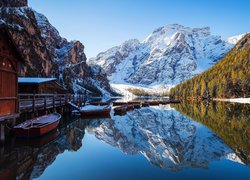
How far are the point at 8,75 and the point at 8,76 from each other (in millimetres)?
83

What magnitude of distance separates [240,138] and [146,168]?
12.2 m

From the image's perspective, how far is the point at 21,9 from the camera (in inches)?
4948

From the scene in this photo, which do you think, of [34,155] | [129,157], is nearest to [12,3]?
[34,155]

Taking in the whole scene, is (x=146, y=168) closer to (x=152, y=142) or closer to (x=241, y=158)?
(x=241, y=158)

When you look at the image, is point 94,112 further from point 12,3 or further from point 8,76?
point 12,3

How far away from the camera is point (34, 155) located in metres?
17.8

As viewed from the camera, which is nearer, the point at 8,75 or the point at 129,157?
the point at 129,157

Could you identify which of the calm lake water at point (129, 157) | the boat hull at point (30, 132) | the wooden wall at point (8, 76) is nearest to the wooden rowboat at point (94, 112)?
the calm lake water at point (129, 157)

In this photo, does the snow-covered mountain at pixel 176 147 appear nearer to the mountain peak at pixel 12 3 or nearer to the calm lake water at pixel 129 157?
the calm lake water at pixel 129 157

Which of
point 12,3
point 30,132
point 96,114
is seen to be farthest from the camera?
point 12,3

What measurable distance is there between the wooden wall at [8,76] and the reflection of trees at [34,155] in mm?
3351

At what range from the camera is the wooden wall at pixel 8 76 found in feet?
68.1

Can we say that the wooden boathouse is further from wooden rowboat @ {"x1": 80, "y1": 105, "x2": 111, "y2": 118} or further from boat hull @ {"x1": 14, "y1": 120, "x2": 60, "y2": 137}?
wooden rowboat @ {"x1": 80, "y1": 105, "x2": 111, "y2": 118}

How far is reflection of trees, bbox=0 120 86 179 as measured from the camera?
47.2 feet
